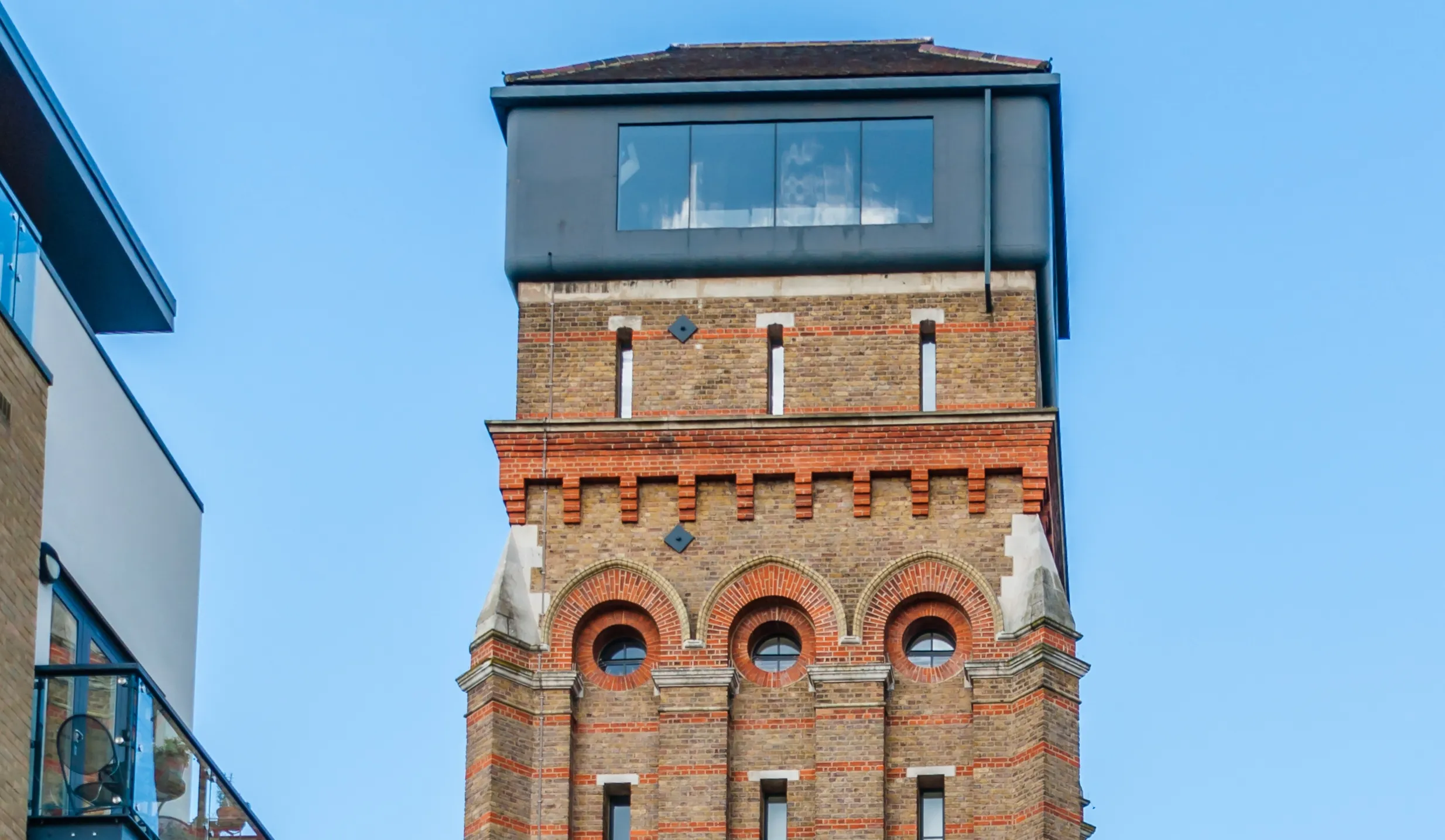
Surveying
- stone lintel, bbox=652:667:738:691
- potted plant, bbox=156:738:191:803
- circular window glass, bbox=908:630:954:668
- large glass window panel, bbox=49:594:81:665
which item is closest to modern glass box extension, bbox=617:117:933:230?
circular window glass, bbox=908:630:954:668

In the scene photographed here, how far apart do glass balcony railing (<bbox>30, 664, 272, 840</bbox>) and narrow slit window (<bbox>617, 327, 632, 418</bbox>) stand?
17.3 metres

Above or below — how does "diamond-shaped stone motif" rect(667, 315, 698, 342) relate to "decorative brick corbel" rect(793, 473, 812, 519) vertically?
above

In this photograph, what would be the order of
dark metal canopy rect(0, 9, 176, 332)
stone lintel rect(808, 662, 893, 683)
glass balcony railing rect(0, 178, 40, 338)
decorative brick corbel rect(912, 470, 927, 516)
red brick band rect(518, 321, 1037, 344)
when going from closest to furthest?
glass balcony railing rect(0, 178, 40, 338), dark metal canopy rect(0, 9, 176, 332), stone lintel rect(808, 662, 893, 683), decorative brick corbel rect(912, 470, 927, 516), red brick band rect(518, 321, 1037, 344)

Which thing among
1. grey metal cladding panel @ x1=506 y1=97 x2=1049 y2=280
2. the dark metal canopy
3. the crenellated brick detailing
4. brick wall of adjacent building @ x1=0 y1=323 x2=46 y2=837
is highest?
grey metal cladding panel @ x1=506 y1=97 x2=1049 y2=280

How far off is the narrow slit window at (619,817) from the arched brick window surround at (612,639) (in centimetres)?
135

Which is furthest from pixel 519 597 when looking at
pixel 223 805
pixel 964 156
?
pixel 223 805

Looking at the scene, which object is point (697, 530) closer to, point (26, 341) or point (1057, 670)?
point (1057, 670)

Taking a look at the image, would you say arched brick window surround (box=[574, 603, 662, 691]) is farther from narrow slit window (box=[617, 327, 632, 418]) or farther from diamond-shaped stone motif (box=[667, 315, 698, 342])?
diamond-shaped stone motif (box=[667, 315, 698, 342])

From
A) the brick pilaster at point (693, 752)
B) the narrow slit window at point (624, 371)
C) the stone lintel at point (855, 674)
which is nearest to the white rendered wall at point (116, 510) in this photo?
the brick pilaster at point (693, 752)

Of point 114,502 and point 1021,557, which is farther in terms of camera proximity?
point 1021,557

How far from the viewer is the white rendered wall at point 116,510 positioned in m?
29.7

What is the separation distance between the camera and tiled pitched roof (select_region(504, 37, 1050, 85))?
44.5 metres

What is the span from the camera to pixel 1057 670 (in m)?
40.6

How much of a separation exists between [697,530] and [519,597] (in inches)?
91.1
